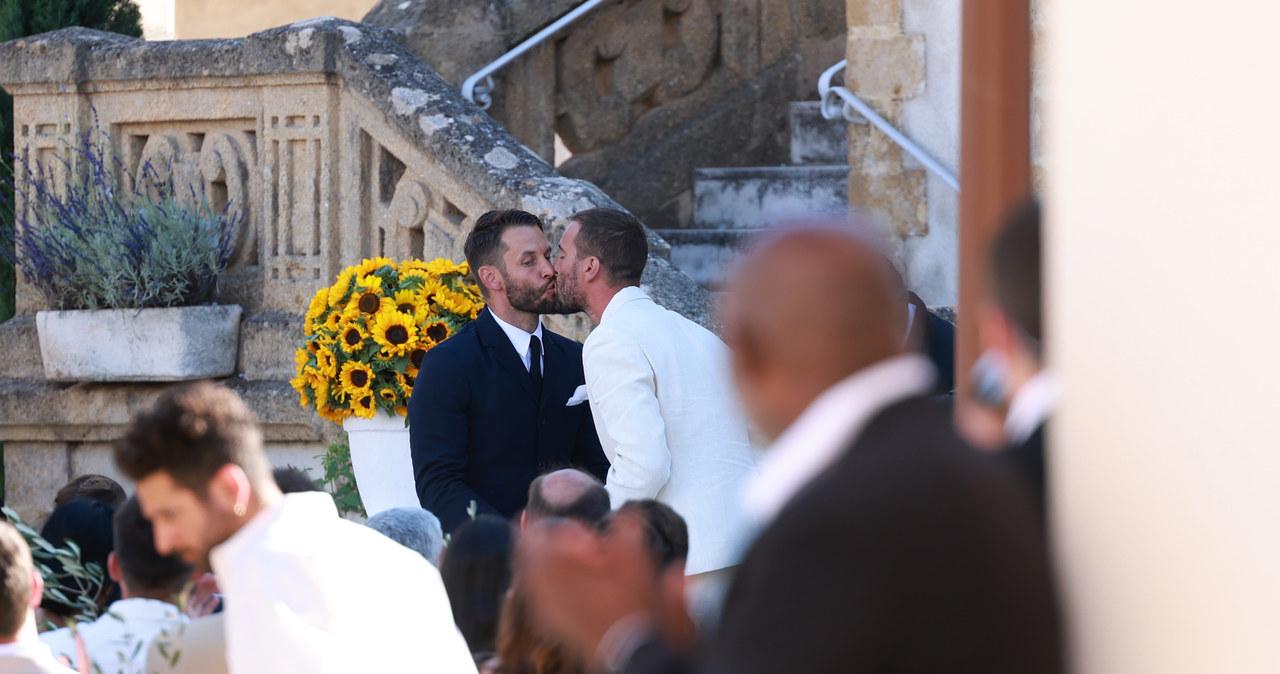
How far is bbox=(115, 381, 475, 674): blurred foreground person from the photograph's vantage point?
2.07 m

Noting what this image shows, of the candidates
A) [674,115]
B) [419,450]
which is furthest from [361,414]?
[674,115]

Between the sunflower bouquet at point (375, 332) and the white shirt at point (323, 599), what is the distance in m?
2.36

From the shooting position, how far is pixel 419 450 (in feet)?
13.5

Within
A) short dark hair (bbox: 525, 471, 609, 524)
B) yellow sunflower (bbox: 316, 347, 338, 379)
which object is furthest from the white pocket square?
short dark hair (bbox: 525, 471, 609, 524)

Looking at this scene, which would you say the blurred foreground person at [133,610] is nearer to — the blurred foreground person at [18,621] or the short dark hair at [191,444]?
the blurred foreground person at [18,621]

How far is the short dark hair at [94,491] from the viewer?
12.8 ft

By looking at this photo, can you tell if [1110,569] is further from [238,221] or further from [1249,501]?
[238,221]

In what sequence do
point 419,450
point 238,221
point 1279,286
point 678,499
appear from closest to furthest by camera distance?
point 1279,286
point 678,499
point 419,450
point 238,221

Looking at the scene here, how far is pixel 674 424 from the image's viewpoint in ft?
12.1

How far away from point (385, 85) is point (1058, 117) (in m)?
4.28

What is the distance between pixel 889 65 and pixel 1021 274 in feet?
15.6

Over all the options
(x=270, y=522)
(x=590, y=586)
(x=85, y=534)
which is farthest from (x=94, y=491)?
(x=590, y=586)

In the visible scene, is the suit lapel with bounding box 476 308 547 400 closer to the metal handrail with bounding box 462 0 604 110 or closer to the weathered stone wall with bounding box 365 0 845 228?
the metal handrail with bounding box 462 0 604 110

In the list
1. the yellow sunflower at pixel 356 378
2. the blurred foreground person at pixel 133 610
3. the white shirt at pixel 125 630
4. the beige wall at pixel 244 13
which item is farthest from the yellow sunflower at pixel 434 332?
the beige wall at pixel 244 13
